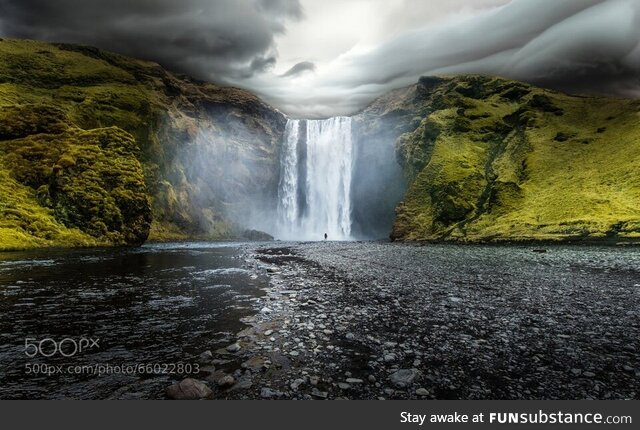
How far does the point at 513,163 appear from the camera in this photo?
10944 centimetres

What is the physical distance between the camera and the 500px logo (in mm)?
8109

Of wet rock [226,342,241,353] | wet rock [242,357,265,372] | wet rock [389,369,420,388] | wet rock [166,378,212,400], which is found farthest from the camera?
wet rock [226,342,241,353]

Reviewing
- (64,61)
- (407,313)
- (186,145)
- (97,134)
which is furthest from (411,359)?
(64,61)

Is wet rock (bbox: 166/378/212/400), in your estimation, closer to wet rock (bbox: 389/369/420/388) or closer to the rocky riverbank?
the rocky riverbank

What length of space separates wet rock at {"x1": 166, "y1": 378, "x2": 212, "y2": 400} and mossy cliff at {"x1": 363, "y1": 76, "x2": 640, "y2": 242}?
75.1 m

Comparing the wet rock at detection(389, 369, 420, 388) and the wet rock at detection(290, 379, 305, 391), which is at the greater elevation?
the wet rock at detection(389, 369, 420, 388)

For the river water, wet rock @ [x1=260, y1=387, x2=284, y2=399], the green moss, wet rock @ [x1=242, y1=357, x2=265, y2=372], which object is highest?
the green moss

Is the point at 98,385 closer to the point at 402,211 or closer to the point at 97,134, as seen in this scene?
the point at 97,134

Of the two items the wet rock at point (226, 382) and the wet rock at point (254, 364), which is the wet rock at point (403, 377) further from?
the wet rock at point (226, 382)

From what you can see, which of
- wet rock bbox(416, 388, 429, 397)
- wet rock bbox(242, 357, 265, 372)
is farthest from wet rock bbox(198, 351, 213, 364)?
wet rock bbox(416, 388, 429, 397)

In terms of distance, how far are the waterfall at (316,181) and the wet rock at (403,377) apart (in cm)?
13288

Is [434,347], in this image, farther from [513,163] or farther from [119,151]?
[513,163]

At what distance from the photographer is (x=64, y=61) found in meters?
148

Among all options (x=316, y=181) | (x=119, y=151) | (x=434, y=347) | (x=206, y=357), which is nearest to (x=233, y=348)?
(x=206, y=357)
